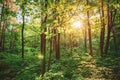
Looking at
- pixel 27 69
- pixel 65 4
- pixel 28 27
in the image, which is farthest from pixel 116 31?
pixel 65 4

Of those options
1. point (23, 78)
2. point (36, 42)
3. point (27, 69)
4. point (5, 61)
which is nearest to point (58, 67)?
point (23, 78)

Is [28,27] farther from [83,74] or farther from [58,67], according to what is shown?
[83,74]

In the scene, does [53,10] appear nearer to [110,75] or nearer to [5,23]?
[110,75]

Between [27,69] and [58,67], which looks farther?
[27,69]

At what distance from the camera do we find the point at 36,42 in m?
40.8

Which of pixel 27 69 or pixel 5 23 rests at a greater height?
pixel 5 23

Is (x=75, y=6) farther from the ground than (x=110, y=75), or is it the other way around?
(x=75, y=6)

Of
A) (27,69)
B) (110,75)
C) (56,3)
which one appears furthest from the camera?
(27,69)

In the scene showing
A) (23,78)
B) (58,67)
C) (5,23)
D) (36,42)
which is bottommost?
(23,78)

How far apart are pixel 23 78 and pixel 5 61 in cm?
692

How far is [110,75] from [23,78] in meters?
8.04

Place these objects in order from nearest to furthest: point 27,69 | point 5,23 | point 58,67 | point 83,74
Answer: point 83,74
point 58,67
point 27,69
point 5,23

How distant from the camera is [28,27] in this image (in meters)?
25.3

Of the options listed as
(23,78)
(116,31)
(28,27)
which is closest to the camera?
(23,78)
